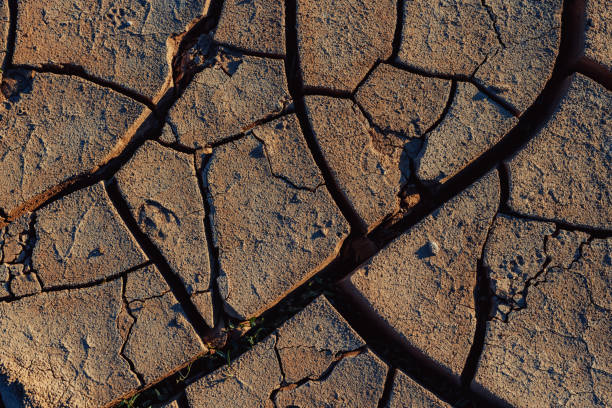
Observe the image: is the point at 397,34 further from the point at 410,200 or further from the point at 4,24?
the point at 4,24

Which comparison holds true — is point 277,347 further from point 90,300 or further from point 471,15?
point 471,15

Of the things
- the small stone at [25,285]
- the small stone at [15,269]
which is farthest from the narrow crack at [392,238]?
the small stone at [15,269]

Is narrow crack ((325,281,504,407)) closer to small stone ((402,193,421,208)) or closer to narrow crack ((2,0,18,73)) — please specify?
small stone ((402,193,421,208))

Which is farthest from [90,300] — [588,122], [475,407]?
[588,122]

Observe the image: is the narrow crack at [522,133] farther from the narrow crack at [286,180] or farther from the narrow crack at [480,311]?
the narrow crack at [286,180]

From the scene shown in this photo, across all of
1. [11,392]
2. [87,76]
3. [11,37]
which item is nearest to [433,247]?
[87,76]

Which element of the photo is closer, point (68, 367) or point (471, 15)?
point (68, 367)
